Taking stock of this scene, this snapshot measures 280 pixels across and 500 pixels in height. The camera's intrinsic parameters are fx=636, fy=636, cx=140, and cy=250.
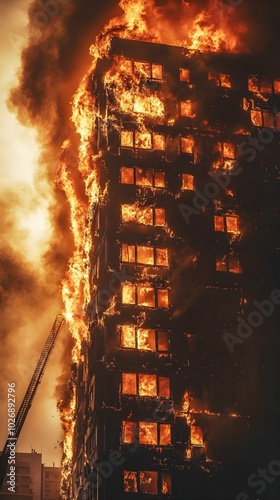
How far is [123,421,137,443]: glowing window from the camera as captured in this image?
152ft

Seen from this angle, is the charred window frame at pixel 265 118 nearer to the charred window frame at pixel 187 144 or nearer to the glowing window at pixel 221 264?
the charred window frame at pixel 187 144

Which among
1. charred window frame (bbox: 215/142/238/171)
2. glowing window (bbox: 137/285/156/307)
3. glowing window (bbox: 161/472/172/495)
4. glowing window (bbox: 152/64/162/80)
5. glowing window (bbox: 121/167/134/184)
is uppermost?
glowing window (bbox: 152/64/162/80)

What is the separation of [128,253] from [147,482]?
1746 cm

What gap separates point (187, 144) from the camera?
56.6 metres

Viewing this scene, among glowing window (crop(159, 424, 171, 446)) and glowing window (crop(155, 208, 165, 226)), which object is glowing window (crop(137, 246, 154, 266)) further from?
glowing window (crop(159, 424, 171, 446))

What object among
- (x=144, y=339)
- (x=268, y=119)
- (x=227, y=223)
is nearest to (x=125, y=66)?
(x=268, y=119)

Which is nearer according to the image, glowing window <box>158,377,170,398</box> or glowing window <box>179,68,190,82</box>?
glowing window <box>158,377,170,398</box>

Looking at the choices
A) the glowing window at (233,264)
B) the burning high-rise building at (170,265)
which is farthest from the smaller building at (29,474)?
the glowing window at (233,264)

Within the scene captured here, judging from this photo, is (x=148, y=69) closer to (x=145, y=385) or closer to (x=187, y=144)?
(x=187, y=144)

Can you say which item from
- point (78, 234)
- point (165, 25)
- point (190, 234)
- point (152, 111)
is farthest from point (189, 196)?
point (165, 25)

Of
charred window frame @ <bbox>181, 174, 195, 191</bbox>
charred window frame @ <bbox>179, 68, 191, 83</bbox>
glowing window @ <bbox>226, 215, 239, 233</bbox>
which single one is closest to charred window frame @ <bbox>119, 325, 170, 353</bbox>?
glowing window @ <bbox>226, 215, 239, 233</bbox>

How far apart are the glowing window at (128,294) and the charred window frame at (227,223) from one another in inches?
→ 390

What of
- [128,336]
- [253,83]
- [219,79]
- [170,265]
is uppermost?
[253,83]

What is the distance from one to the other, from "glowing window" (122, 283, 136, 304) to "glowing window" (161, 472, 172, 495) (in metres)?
13.1
